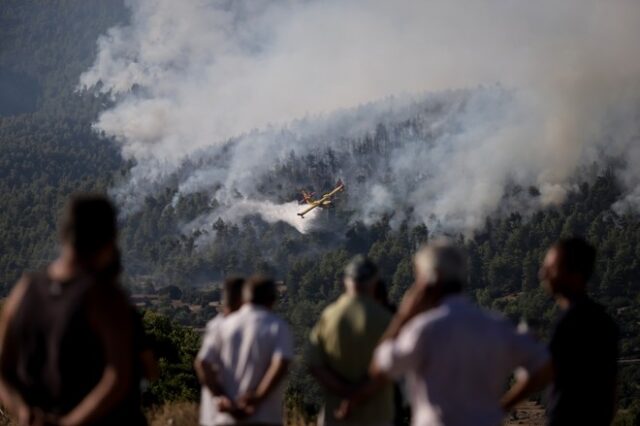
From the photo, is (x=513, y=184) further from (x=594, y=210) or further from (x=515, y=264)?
(x=515, y=264)

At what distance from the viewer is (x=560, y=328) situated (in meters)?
5.73

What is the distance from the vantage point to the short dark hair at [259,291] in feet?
21.5

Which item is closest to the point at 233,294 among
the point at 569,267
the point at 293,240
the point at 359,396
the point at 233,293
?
the point at 233,293

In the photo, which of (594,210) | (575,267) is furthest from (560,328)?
(594,210)

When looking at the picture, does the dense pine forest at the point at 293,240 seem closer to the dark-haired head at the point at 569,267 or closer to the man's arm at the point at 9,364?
the dark-haired head at the point at 569,267

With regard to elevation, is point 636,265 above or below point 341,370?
below

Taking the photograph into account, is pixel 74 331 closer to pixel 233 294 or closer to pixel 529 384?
pixel 529 384

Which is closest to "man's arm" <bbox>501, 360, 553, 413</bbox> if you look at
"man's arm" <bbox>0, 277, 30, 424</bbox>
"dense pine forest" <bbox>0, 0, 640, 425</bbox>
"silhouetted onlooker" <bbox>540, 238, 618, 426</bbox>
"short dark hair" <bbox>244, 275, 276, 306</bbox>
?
"silhouetted onlooker" <bbox>540, 238, 618, 426</bbox>

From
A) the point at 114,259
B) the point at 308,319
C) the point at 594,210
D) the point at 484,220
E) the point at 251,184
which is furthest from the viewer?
the point at 251,184

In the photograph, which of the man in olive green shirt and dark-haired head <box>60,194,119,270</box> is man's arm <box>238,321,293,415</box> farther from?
dark-haired head <box>60,194,119,270</box>

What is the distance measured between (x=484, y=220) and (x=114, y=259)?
5042 inches

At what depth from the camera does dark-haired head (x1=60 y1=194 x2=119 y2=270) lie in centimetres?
441

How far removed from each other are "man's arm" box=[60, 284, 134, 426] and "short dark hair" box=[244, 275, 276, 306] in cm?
210

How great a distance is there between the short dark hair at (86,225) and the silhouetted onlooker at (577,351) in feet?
8.22
